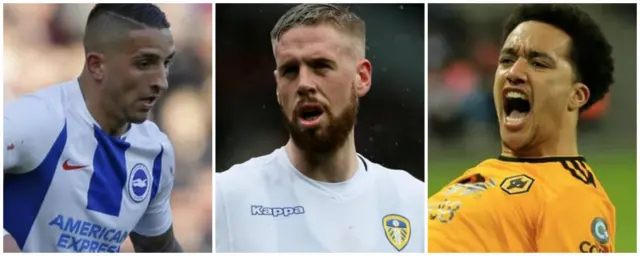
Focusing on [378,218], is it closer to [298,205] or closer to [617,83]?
[298,205]

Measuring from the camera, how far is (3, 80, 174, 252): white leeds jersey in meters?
5.51

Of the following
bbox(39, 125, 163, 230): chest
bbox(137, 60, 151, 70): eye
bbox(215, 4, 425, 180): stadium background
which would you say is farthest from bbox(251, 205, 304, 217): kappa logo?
bbox(137, 60, 151, 70): eye

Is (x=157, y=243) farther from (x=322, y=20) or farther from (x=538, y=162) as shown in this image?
(x=538, y=162)

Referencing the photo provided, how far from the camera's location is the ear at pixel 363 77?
5668 mm

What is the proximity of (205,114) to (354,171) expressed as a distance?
867mm

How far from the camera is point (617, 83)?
5711 mm

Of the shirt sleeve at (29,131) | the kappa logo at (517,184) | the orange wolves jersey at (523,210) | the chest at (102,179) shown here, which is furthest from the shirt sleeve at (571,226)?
the shirt sleeve at (29,131)

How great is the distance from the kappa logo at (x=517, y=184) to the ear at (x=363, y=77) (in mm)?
898

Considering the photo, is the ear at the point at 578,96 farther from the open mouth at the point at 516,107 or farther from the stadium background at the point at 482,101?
the open mouth at the point at 516,107

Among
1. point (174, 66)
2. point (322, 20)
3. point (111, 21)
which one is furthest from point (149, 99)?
point (322, 20)

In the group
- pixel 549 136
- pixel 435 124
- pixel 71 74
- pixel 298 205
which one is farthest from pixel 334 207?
pixel 71 74

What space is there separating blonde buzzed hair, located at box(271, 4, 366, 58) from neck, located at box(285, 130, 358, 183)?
537 millimetres

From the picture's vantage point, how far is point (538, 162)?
570cm

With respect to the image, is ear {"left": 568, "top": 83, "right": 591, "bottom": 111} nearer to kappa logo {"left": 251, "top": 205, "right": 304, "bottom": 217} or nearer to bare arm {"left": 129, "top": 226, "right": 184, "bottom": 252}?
kappa logo {"left": 251, "top": 205, "right": 304, "bottom": 217}
